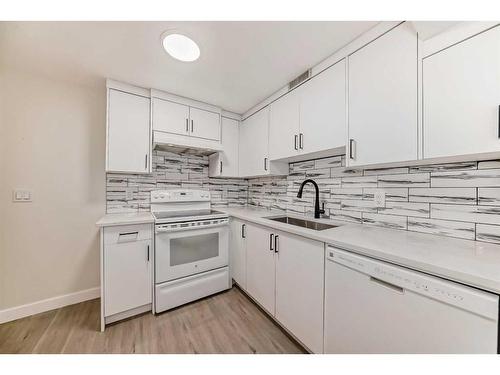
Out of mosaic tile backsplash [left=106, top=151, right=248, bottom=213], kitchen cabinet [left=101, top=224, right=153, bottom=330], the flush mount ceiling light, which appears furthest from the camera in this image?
mosaic tile backsplash [left=106, top=151, right=248, bottom=213]

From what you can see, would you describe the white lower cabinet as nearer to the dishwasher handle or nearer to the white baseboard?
the dishwasher handle

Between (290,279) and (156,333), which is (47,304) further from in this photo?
(290,279)

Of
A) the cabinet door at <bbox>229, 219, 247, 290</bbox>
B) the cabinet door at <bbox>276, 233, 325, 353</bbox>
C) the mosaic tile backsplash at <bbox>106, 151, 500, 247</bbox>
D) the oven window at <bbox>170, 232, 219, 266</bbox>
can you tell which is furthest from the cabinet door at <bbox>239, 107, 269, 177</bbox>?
the cabinet door at <bbox>276, 233, 325, 353</bbox>

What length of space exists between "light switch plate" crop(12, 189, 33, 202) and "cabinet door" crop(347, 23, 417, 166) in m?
2.79

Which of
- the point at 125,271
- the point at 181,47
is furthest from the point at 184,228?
the point at 181,47

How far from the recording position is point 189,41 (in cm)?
130

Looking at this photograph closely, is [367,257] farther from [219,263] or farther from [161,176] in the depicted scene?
[161,176]

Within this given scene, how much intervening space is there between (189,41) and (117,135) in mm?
1108

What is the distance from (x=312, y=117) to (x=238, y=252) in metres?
1.53

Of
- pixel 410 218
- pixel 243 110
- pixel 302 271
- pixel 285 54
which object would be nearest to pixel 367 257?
pixel 302 271

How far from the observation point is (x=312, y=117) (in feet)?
5.21

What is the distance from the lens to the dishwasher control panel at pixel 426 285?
63 cm

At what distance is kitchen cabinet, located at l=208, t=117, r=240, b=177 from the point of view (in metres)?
2.41

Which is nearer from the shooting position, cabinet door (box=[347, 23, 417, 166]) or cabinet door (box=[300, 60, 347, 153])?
cabinet door (box=[347, 23, 417, 166])
